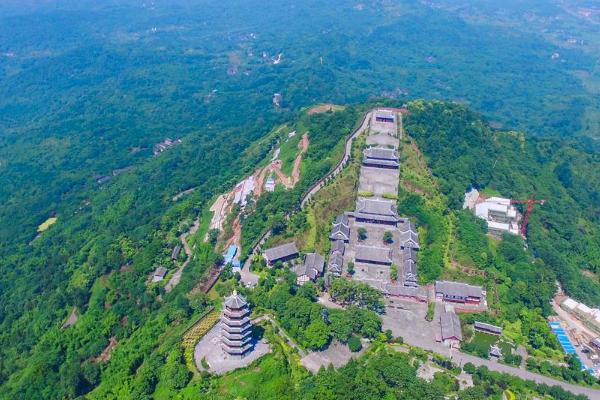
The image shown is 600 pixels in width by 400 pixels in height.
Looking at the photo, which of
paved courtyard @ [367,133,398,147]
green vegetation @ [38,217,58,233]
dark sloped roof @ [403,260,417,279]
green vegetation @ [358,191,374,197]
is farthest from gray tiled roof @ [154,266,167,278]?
green vegetation @ [38,217,58,233]

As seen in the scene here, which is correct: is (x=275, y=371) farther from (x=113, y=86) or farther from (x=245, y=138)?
(x=113, y=86)

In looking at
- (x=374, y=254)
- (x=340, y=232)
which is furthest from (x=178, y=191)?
(x=374, y=254)

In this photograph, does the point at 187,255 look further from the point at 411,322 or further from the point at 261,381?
the point at 411,322

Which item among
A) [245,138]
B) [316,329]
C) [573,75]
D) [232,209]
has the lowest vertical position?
[573,75]

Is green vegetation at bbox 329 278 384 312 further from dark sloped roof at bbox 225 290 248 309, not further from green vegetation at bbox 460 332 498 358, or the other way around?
dark sloped roof at bbox 225 290 248 309

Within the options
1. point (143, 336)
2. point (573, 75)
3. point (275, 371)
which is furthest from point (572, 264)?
point (573, 75)
